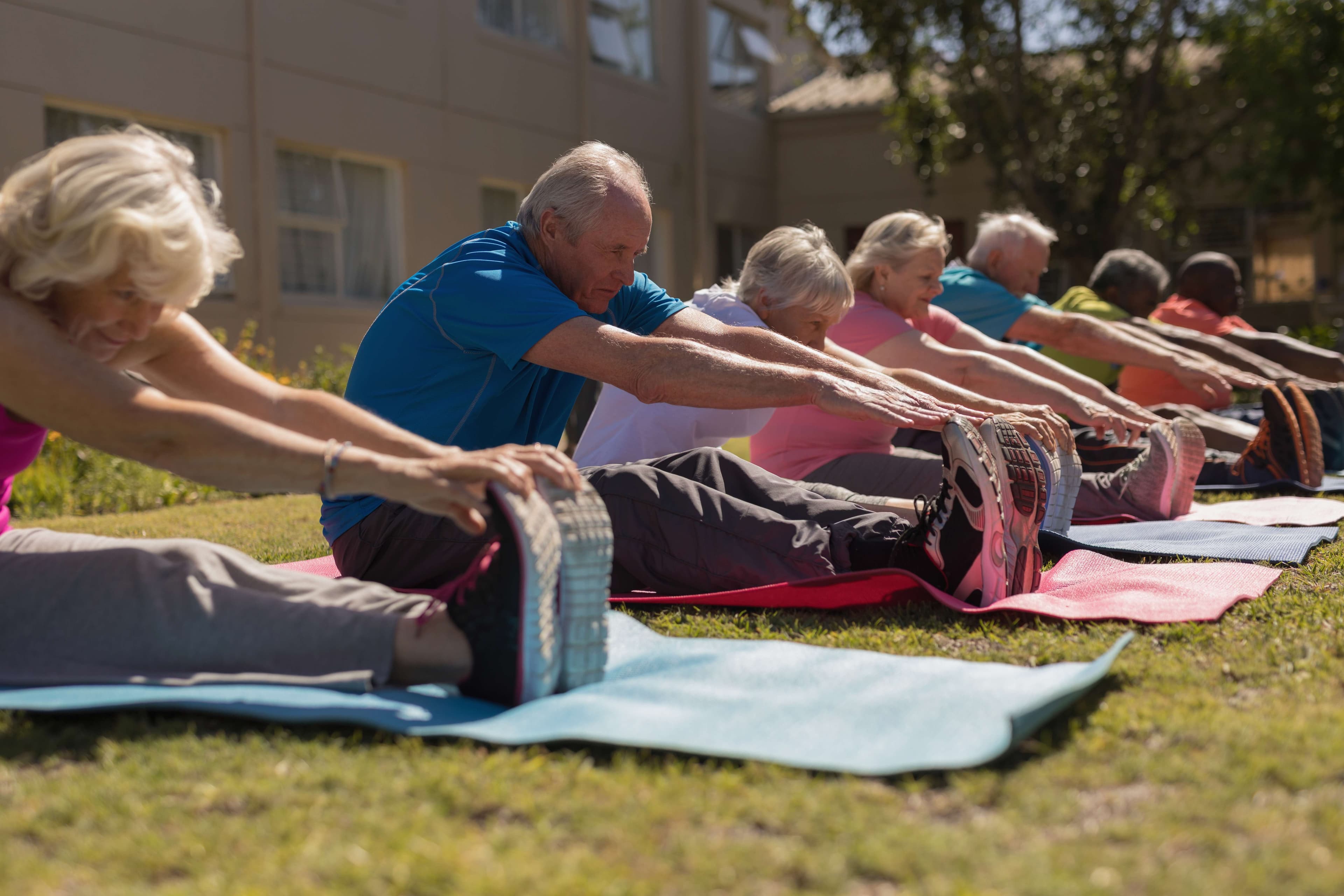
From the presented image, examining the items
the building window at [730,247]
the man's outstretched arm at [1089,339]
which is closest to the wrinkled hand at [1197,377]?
the man's outstretched arm at [1089,339]

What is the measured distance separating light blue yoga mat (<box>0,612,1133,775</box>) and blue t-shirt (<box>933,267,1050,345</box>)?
401 cm

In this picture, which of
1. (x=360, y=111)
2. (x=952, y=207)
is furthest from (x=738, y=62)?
(x=360, y=111)

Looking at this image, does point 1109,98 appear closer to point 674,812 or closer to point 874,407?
point 874,407

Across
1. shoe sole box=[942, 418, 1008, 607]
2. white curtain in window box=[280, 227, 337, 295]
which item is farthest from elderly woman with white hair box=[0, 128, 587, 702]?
white curtain in window box=[280, 227, 337, 295]

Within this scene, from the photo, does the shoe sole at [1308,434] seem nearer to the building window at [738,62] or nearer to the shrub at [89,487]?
the shrub at [89,487]

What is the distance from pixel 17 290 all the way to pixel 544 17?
13.3 metres

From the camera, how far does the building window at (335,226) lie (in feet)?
37.1

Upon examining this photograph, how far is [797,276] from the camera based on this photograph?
4.52 m

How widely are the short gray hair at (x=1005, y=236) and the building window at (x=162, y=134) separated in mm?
5671

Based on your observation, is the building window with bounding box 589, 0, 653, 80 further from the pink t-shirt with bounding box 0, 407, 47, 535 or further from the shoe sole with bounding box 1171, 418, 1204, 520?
the pink t-shirt with bounding box 0, 407, 47, 535

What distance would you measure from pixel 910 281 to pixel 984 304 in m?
1.27

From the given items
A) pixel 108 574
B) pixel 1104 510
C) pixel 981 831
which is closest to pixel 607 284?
pixel 108 574

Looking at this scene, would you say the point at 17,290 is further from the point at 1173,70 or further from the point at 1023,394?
the point at 1173,70

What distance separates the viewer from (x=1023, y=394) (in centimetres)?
500
